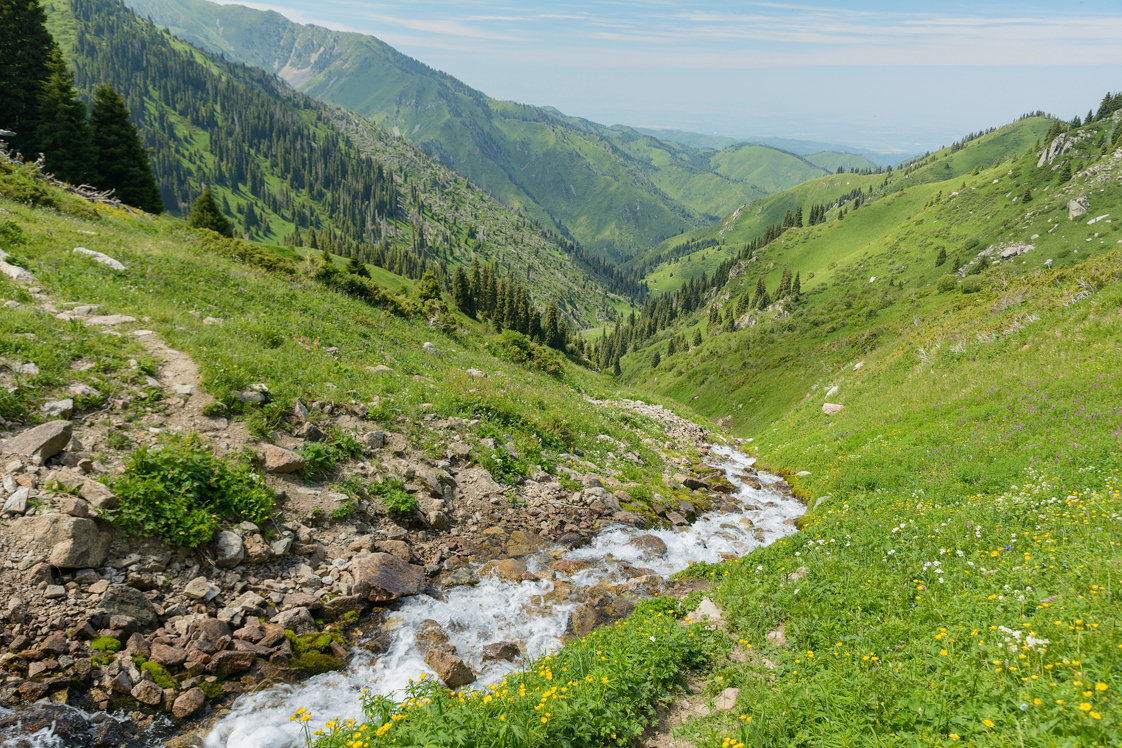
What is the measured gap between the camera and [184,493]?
30.3 feet

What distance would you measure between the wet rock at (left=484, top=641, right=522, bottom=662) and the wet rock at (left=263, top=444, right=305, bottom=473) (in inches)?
250

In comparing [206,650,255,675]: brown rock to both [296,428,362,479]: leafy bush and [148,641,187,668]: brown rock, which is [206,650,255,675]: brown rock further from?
[296,428,362,479]: leafy bush

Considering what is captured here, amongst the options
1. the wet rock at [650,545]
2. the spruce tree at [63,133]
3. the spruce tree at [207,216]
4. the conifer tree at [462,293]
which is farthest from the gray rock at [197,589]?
the conifer tree at [462,293]

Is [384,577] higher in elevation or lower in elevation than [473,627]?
higher

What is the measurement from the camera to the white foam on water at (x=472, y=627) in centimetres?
702

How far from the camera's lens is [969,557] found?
909 cm

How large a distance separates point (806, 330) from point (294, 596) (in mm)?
93716

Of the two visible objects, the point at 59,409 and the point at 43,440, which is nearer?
the point at 43,440

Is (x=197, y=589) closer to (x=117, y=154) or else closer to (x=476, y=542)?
(x=476, y=542)

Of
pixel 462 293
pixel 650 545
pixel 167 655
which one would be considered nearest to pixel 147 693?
pixel 167 655

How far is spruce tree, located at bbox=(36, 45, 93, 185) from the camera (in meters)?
44.0

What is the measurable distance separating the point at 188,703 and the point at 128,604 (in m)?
1.98

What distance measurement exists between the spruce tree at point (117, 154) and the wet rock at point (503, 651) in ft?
199

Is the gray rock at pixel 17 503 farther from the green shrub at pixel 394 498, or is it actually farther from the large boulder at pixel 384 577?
the green shrub at pixel 394 498
